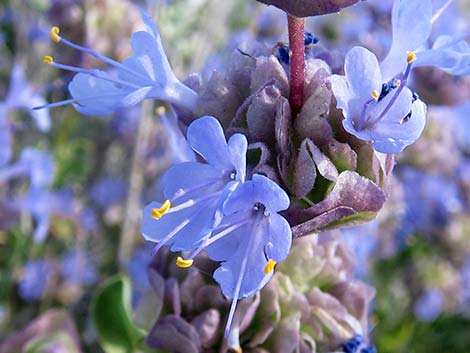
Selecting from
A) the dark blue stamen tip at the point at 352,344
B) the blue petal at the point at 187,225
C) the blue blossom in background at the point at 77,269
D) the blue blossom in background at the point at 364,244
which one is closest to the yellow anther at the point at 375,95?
the blue petal at the point at 187,225

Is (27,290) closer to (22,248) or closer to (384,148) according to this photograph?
(22,248)

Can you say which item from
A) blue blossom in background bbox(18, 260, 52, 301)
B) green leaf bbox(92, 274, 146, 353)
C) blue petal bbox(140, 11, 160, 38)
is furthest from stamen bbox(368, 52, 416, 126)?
blue blossom in background bbox(18, 260, 52, 301)

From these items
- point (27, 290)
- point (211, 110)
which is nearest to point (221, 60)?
point (27, 290)

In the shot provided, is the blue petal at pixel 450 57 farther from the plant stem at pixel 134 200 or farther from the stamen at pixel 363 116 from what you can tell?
the plant stem at pixel 134 200

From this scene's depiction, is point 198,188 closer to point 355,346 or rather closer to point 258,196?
point 258,196

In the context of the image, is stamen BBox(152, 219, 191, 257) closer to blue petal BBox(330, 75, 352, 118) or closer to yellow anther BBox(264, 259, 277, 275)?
yellow anther BBox(264, 259, 277, 275)

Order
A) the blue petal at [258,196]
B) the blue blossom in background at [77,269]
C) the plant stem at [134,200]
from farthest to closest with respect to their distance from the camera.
Answer: the blue blossom in background at [77,269] < the plant stem at [134,200] < the blue petal at [258,196]

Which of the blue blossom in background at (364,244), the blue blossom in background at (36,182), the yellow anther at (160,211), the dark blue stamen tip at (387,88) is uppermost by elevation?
the dark blue stamen tip at (387,88)
